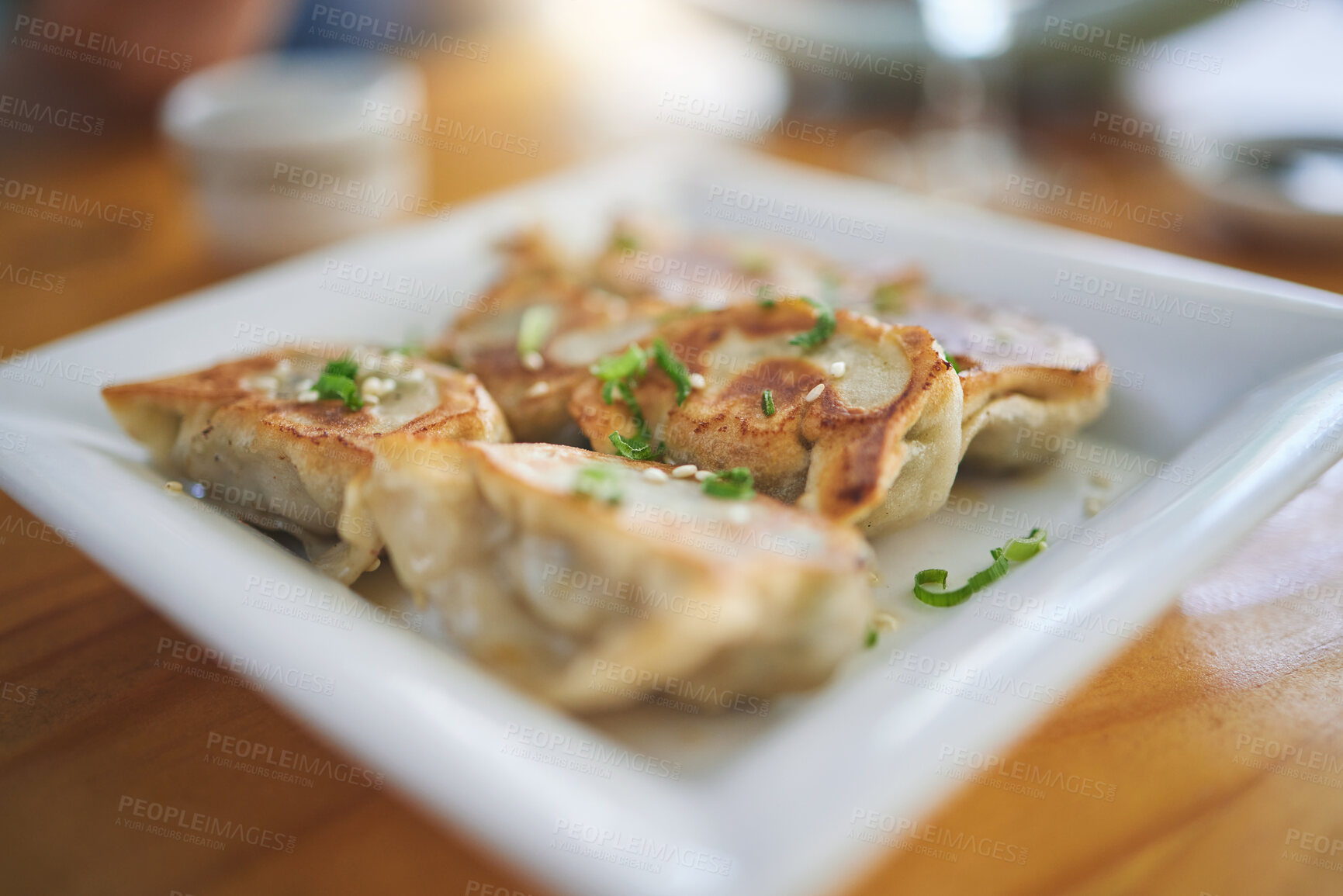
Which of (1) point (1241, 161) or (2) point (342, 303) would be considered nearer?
(2) point (342, 303)

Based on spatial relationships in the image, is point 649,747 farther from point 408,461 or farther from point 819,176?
point 819,176

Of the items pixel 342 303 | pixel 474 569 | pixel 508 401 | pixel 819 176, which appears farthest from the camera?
pixel 819 176

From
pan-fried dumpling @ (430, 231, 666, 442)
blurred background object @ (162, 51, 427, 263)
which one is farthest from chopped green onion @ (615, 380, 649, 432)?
blurred background object @ (162, 51, 427, 263)

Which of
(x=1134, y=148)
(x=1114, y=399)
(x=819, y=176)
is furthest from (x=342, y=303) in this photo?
(x=1134, y=148)

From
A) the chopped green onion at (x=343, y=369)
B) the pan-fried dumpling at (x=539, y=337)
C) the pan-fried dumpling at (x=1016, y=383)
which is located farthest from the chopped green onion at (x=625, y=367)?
the pan-fried dumpling at (x=1016, y=383)

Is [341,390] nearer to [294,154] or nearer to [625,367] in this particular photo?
[625,367]

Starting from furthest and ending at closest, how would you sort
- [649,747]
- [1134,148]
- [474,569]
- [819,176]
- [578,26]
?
[578,26] < [1134,148] < [819,176] < [474,569] < [649,747]

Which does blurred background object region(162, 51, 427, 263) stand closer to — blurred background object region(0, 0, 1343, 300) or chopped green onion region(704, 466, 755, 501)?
blurred background object region(0, 0, 1343, 300)

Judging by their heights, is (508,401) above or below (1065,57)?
below
